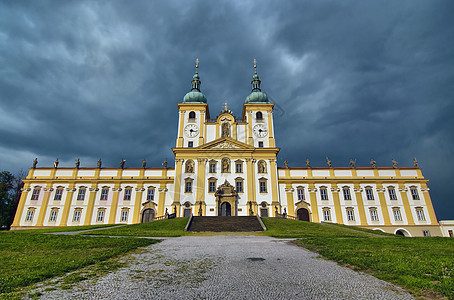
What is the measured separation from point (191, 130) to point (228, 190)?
12429 mm

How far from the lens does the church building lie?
122 ft

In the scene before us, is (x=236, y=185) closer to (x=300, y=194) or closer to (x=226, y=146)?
(x=226, y=146)

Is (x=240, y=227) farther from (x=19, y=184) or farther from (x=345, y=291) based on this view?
(x=19, y=184)

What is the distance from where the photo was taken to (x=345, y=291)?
499 centimetres

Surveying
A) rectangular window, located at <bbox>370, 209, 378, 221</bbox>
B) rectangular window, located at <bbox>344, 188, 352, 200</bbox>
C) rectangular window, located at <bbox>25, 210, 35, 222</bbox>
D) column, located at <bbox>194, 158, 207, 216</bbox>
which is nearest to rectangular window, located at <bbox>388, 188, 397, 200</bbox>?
rectangular window, located at <bbox>370, 209, 378, 221</bbox>

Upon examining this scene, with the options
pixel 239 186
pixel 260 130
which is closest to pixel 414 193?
pixel 260 130

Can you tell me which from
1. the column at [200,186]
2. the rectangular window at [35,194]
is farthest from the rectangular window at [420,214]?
the rectangular window at [35,194]

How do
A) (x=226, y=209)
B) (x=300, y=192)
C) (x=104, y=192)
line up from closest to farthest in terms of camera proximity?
1. (x=226, y=209)
2. (x=300, y=192)
3. (x=104, y=192)

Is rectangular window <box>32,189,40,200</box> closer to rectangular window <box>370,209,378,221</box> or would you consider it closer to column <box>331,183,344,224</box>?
column <box>331,183,344,224</box>

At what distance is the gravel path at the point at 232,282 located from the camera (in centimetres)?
471

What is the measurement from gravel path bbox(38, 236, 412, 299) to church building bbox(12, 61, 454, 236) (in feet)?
96.1

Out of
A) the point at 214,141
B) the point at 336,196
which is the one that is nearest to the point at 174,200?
the point at 214,141

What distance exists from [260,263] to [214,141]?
33.3 m

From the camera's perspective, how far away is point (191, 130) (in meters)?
42.5
